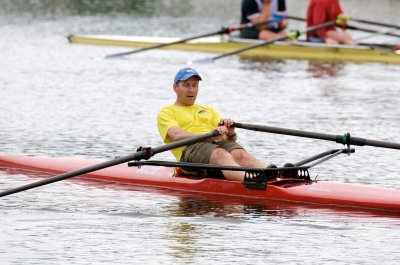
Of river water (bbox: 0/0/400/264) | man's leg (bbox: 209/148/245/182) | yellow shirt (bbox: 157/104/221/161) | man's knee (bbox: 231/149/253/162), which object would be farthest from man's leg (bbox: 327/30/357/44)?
man's leg (bbox: 209/148/245/182)

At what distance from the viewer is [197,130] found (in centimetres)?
1366

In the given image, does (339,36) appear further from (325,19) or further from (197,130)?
(197,130)

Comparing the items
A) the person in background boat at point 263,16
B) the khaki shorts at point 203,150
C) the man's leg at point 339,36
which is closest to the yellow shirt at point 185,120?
the khaki shorts at point 203,150

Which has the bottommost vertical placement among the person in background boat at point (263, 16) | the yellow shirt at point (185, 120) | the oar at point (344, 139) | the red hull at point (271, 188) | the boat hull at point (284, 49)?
the red hull at point (271, 188)

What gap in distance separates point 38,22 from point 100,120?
20.5 metres

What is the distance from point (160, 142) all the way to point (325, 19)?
9.67 m

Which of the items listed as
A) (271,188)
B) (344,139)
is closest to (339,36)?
(271,188)

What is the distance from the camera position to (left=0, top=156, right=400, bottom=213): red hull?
12703mm

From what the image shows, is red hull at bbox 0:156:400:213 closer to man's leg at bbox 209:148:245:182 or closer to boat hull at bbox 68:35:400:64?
man's leg at bbox 209:148:245:182

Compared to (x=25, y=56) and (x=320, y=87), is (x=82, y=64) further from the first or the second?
(x=320, y=87)

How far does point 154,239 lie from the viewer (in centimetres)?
1157

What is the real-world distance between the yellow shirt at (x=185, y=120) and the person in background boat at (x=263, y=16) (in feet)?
46.0

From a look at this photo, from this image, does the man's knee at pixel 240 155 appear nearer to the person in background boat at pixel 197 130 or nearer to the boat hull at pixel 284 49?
the person in background boat at pixel 197 130

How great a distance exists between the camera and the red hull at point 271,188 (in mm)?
12703
